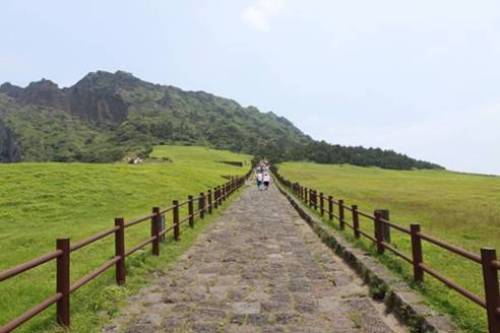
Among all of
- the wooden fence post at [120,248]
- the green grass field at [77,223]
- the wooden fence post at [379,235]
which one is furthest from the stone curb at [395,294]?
the wooden fence post at [120,248]

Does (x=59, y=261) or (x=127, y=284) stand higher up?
(x=59, y=261)

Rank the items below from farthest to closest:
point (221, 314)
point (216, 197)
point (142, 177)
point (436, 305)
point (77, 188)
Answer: point (142, 177), point (77, 188), point (216, 197), point (221, 314), point (436, 305)

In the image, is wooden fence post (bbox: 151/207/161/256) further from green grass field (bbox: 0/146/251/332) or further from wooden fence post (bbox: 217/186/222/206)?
wooden fence post (bbox: 217/186/222/206)

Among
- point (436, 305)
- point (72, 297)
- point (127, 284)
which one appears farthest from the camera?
point (127, 284)

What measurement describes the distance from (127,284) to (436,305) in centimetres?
544

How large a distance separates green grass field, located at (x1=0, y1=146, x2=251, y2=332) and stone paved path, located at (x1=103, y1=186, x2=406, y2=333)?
55cm

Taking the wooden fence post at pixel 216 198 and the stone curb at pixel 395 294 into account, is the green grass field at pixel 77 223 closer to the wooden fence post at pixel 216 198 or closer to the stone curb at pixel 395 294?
the wooden fence post at pixel 216 198

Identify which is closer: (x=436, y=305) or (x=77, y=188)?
(x=436, y=305)

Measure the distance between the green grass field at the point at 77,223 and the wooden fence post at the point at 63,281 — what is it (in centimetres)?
19

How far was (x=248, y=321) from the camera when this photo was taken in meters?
7.06

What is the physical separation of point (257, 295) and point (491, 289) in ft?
13.5

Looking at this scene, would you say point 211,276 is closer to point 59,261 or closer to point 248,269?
point 248,269

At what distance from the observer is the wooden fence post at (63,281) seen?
20.9 feet

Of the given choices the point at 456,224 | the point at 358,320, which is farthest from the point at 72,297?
the point at 456,224
